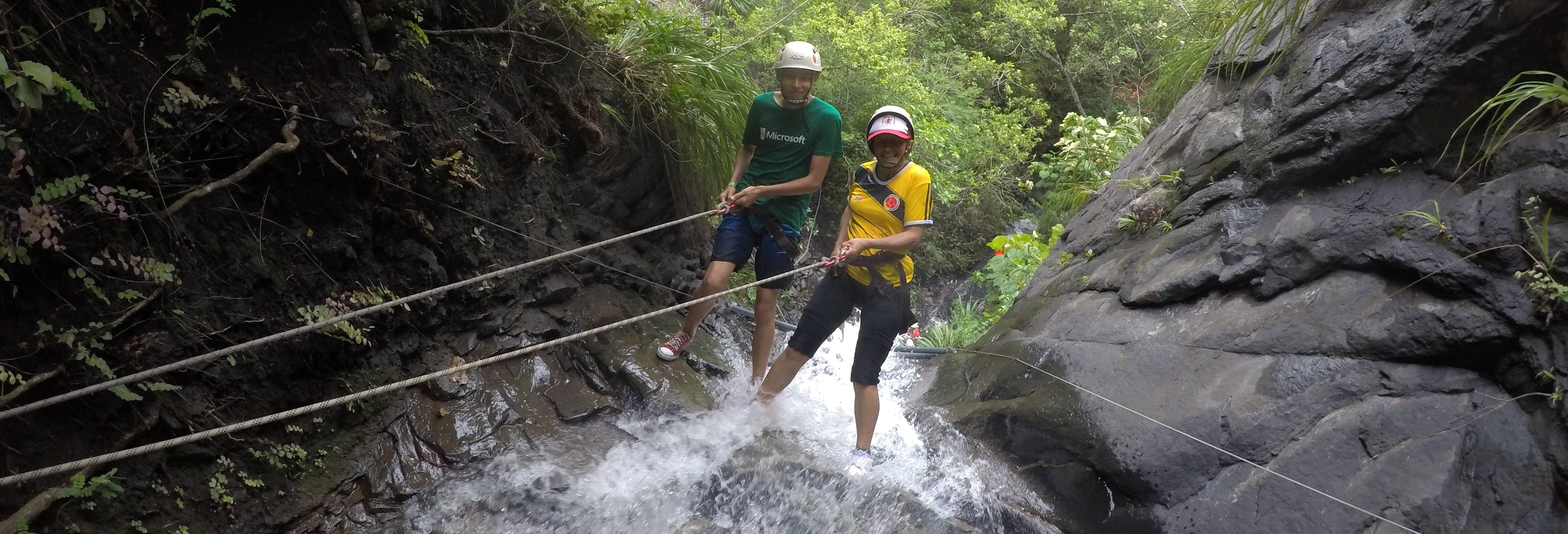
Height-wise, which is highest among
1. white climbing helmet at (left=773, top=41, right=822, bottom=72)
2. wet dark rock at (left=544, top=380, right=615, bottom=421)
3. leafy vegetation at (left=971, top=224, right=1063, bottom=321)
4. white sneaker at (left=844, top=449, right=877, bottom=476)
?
white climbing helmet at (left=773, top=41, right=822, bottom=72)

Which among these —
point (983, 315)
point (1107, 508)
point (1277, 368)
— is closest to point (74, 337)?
point (1107, 508)

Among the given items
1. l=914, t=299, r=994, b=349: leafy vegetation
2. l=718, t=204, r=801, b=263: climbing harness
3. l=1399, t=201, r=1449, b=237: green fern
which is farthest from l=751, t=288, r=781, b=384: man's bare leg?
l=1399, t=201, r=1449, b=237: green fern

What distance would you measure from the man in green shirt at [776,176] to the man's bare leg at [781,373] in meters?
0.26

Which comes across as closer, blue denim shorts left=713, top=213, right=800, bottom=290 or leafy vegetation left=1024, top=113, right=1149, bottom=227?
blue denim shorts left=713, top=213, right=800, bottom=290

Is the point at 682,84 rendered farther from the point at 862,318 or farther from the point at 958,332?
the point at 958,332

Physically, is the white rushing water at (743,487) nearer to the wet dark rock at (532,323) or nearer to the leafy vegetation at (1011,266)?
the wet dark rock at (532,323)

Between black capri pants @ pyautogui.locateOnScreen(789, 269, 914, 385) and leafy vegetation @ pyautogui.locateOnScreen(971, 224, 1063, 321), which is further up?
black capri pants @ pyautogui.locateOnScreen(789, 269, 914, 385)

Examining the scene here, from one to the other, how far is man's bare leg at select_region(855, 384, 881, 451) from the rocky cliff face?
753 millimetres

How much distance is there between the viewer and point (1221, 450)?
3.67 meters

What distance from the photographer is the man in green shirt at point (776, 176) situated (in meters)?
4.29

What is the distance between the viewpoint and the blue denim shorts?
4.55 metres

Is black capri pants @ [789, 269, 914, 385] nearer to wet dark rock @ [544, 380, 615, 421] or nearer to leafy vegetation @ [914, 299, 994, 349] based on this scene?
wet dark rock @ [544, 380, 615, 421]

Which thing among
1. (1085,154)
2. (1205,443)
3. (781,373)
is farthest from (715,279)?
(1085,154)

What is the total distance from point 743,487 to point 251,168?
2.41 m
